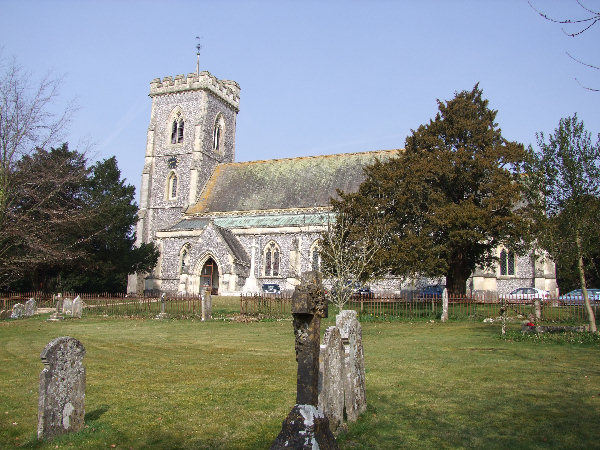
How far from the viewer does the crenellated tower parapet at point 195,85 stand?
44688 mm

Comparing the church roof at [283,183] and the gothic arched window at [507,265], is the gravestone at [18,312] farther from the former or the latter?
the gothic arched window at [507,265]

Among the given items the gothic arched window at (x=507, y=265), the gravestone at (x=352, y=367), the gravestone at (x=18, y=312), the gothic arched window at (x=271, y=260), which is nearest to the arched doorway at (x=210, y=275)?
the gothic arched window at (x=271, y=260)

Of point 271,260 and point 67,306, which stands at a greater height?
point 271,260

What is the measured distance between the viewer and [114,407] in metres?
7.70

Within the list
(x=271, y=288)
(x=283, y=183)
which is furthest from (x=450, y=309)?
(x=283, y=183)

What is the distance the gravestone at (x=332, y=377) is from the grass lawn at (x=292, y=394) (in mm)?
284

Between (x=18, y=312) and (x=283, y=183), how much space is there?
71.4ft

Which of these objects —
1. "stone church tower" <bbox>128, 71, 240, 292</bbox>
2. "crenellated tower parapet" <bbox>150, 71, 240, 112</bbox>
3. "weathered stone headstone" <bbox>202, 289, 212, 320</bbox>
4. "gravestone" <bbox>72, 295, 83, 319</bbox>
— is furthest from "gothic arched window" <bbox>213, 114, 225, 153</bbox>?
"weathered stone headstone" <bbox>202, 289, 212, 320</bbox>

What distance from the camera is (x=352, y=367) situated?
725cm

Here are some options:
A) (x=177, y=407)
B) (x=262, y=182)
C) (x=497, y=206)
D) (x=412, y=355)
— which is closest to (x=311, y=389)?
(x=177, y=407)

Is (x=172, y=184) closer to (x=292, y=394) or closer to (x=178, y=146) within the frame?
(x=178, y=146)

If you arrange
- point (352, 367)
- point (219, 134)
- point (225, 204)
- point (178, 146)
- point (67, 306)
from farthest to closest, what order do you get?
point (219, 134), point (178, 146), point (225, 204), point (67, 306), point (352, 367)

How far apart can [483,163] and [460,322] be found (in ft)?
26.2

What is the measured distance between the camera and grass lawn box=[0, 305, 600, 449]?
20.8ft
